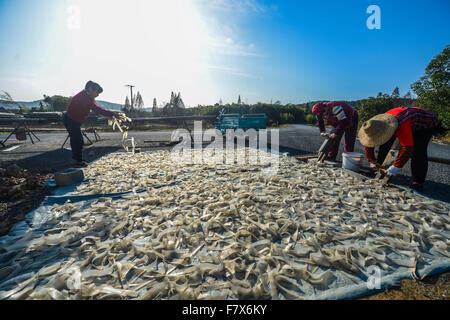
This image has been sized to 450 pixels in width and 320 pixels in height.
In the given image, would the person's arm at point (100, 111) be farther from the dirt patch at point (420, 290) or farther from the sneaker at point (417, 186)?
the sneaker at point (417, 186)

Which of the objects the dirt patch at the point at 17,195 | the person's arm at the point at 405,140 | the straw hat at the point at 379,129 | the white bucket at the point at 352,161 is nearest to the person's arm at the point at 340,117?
the white bucket at the point at 352,161

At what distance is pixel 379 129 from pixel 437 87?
1567 cm

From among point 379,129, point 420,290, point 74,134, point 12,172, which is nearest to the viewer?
point 420,290

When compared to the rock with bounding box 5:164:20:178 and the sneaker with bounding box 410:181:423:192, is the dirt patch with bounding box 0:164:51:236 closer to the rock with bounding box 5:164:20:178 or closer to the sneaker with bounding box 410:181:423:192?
the rock with bounding box 5:164:20:178

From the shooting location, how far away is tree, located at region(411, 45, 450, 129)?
12.5 m

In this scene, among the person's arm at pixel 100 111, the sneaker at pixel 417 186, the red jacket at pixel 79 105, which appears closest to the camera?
the sneaker at pixel 417 186

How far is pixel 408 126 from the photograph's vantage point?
2979 millimetres

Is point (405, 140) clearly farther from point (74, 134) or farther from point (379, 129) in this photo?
point (74, 134)

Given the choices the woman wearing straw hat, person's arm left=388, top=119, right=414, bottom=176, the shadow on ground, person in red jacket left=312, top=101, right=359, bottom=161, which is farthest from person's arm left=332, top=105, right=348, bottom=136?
the shadow on ground

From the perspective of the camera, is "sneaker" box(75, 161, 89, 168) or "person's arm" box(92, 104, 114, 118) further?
"sneaker" box(75, 161, 89, 168)

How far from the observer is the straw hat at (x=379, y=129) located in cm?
301

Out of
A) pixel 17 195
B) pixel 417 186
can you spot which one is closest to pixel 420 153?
pixel 417 186

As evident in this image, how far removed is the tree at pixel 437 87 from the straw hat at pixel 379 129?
13.8 meters
